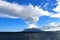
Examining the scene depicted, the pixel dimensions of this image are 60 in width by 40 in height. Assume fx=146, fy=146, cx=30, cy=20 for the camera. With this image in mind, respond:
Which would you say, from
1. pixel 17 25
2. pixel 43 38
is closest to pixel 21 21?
pixel 17 25

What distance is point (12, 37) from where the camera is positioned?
6.63 feet

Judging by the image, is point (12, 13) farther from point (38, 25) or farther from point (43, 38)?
point (43, 38)

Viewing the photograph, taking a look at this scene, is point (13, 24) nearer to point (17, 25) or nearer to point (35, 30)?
point (17, 25)

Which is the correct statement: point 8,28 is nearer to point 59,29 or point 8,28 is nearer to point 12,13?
point 12,13

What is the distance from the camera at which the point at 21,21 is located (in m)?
2.10

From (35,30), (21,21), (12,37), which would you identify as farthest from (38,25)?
(12,37)

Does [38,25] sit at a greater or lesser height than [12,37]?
greater

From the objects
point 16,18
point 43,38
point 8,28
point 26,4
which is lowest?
point 43,38

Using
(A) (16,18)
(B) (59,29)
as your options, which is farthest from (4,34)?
(B) (59,29)

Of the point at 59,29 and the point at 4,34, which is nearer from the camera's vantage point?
the point at 4,34

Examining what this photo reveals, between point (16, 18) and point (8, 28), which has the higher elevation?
point (16, 18)

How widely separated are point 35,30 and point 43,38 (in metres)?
0.16

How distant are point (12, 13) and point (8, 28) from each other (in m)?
0.22

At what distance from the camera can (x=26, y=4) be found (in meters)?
2.09
